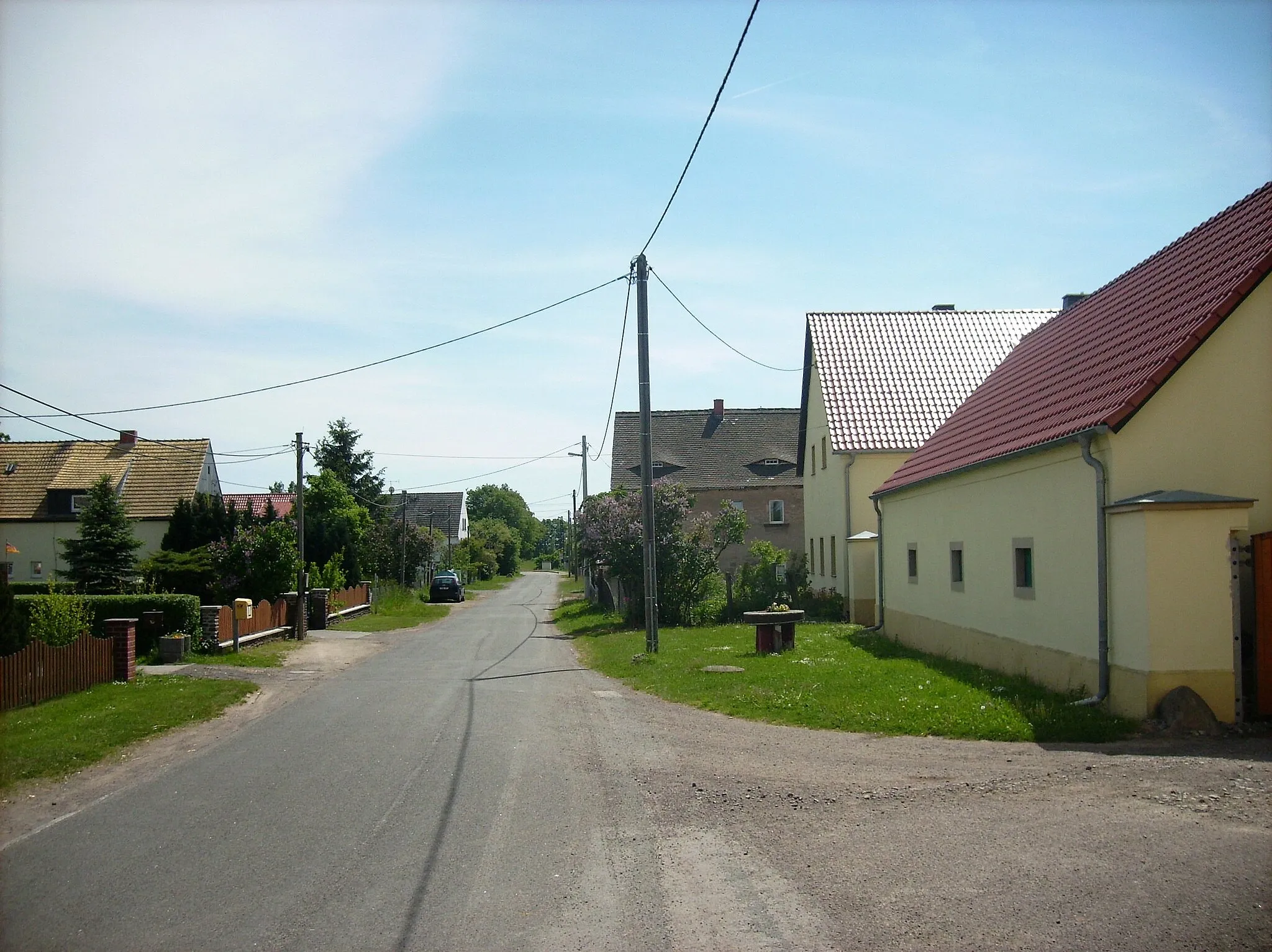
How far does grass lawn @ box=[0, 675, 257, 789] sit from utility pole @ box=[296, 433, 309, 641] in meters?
10.1

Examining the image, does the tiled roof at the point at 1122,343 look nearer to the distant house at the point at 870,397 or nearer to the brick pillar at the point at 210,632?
the distant house at the point at 870,397

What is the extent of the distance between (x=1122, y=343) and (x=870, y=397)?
15.6 meters

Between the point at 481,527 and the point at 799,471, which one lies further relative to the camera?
the point at 481,527

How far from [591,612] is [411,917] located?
31.0 metres

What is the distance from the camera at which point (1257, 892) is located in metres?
5.41

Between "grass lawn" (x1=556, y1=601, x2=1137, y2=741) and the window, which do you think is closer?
"grass lawn" (x1=556, y1=601, x2=1137, y2=741)

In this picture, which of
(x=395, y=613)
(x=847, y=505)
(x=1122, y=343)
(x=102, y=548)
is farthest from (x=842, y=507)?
(x=102, y=548)

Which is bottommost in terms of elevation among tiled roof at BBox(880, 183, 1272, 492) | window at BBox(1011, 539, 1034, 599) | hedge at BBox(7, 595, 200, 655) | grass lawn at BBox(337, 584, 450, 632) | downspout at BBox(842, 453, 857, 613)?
grass lawn at BBox(337, 584, 450, 632)

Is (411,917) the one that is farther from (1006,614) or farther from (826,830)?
(1006,614)

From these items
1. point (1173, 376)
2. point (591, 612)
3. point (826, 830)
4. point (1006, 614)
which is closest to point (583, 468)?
point (591, 612)

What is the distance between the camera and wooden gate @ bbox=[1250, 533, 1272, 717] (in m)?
10.1

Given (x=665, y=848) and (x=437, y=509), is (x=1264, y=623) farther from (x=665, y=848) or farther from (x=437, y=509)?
(x=437, y=509)

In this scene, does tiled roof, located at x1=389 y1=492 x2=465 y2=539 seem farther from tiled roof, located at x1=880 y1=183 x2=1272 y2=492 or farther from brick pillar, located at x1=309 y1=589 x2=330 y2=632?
tiled roof, located at x1=880 y1=183 x2=1272 y2=492

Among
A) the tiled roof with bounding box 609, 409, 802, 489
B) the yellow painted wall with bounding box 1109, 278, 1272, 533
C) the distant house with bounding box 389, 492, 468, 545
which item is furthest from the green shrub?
the distant house with bounding box 389, 492, 468, 545
